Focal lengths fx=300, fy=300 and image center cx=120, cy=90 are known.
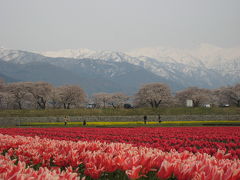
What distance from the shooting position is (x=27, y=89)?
102 meters

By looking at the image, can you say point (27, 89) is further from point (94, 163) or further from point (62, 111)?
point (94, 163)

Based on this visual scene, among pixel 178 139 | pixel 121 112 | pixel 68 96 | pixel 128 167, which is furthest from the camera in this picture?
pixel 68 96

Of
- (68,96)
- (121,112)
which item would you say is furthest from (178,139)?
(68,96)

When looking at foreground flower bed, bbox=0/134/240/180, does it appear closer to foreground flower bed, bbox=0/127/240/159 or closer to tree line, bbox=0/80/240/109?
foreground flower bed, bbox=0/127/240/159

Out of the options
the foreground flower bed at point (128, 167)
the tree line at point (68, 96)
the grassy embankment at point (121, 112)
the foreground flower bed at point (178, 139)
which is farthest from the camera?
the tree line at point (68, 96)

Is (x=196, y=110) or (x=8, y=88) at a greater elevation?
(x=8, y=88)

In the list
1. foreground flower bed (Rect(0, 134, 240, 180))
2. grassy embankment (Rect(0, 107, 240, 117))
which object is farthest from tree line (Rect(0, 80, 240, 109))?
foreground flower bed (Rect(0, 134, 240, 180))

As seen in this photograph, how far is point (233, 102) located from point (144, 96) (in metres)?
34.6

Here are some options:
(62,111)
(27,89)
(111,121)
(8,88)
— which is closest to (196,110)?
(111,121)

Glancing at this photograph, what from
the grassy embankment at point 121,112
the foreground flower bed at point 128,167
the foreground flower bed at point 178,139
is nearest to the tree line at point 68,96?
the grassy embankment at point 121,112

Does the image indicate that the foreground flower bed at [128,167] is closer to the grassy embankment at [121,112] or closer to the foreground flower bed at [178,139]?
the foreground flower bed at [178,139]

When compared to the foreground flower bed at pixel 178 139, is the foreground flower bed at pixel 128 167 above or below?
above

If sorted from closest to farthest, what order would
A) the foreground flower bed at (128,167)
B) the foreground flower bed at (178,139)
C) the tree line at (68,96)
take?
the foreground flower bed at (128,167) < the foreground flower bed at (178,139) < the tree line at (68,96)

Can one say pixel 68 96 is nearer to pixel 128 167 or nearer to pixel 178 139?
pixel 178 139
